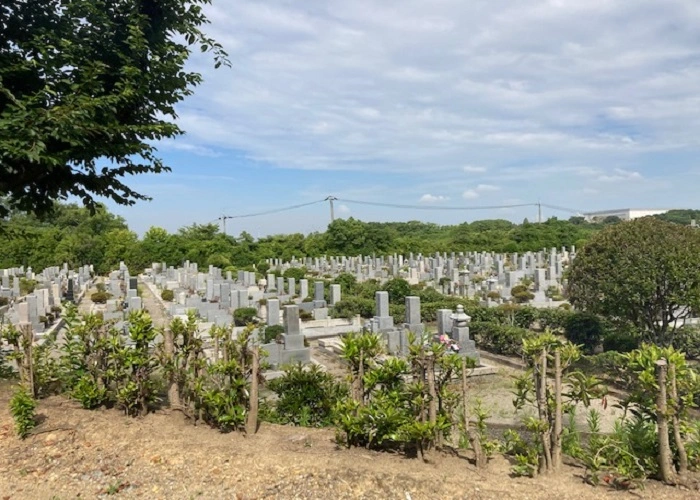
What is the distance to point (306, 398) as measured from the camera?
18.2 ft

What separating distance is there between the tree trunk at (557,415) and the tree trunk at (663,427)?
2.12ft

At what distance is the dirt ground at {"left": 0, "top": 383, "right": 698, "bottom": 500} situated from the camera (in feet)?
12.3

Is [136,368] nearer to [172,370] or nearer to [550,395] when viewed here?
[172,370]

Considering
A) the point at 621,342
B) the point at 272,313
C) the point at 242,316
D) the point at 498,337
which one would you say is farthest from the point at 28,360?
the point at 242,316

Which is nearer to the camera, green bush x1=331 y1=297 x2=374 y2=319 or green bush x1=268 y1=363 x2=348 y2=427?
green bush x1=268 y1=363 x2=348 y2=427

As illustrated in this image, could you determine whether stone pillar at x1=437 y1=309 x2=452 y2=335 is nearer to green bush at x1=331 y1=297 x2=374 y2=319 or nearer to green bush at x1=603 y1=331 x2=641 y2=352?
green bush at x1=603 y1=331 x2=641 y2=352

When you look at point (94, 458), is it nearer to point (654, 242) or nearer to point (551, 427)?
point (551, 427)

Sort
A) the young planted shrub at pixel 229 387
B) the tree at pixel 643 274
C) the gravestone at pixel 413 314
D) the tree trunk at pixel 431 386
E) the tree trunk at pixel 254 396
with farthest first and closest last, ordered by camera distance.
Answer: the gravestone at pixel 413 314 → the tree at pixel 643 274 → the young planted shrub at pixel 229 387 → the tree trunk at pixel 254 396 → the tree trunk at pixel 431 386

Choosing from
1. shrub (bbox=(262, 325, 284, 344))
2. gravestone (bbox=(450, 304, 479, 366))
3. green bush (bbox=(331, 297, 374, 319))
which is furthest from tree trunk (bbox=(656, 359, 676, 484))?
green bush (bbox=(331, 297, 374, 319))

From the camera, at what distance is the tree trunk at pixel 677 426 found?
3.64 meters

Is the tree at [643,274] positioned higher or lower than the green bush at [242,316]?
higher

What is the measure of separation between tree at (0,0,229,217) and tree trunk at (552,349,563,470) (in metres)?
4.77

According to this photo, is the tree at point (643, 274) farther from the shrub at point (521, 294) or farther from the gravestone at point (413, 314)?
the shrub at point (521, 294)

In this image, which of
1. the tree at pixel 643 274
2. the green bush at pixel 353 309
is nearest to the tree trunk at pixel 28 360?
the tree at pixel 643 274
